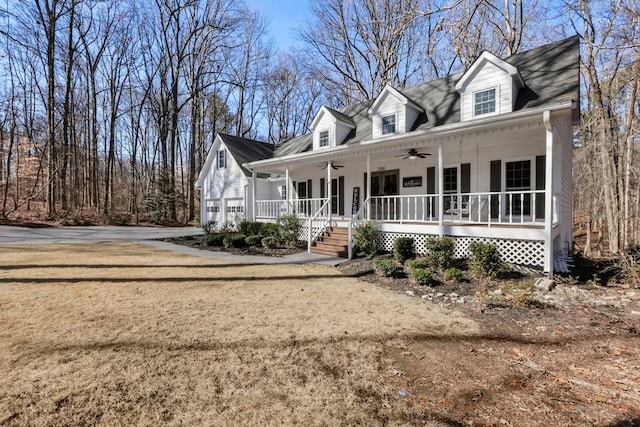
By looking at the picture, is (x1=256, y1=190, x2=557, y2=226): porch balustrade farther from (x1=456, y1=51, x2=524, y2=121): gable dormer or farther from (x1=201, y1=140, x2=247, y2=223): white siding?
(x1=201, y1=140, x2=247, y2=223): white siding

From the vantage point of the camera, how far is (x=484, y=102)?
993cm

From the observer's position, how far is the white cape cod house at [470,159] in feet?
26.2

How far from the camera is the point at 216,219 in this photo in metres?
19.4

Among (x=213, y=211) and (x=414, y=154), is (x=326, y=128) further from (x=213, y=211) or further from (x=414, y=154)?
(x=213, y=211)

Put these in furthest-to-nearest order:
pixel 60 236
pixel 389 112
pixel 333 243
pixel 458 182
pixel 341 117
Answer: pixel 60 236, pixel 341 117, pixel 389 112, pixel 333 243, pixel 458 182

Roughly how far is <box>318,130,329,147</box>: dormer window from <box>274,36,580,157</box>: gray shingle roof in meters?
1.07

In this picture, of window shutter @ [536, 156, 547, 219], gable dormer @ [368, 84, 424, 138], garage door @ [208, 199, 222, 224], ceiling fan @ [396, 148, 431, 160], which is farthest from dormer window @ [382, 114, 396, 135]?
garage door @ [208, 199, 222, 224]

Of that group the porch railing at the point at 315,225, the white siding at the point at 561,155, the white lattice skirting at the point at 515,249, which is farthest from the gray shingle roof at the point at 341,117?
the white siding at the point at 561,155

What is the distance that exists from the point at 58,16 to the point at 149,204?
14034mm

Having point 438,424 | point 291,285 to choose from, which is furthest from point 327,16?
point 438,424

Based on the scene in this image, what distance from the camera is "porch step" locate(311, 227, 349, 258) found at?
10.6m

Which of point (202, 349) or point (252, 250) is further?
point (252, 250)

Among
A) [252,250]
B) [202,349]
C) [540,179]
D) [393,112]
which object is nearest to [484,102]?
[540,179]

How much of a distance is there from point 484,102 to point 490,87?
451mm
